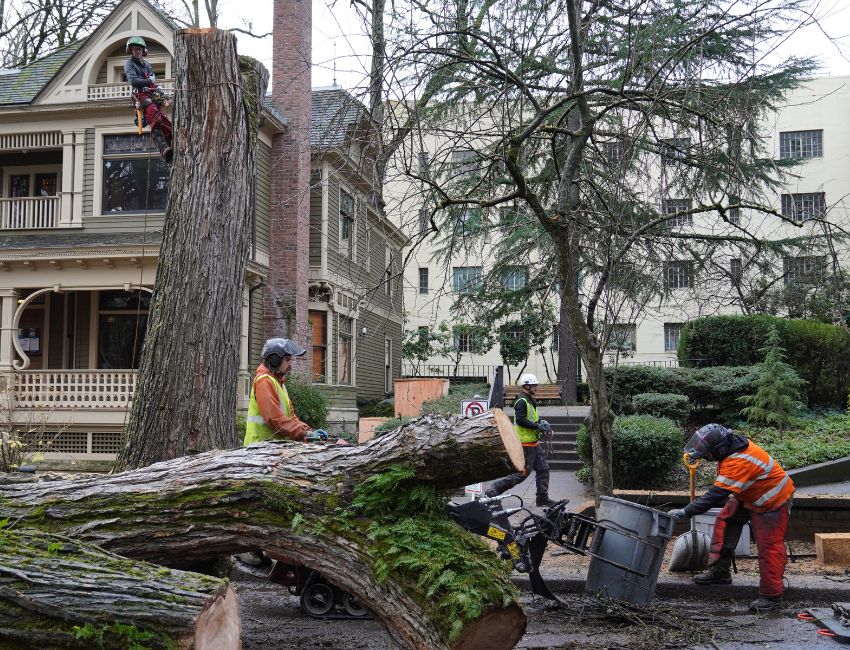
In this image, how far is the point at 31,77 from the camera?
20.4 meters

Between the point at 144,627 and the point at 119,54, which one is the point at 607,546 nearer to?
the point at 144,627

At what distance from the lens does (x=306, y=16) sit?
2069 cm

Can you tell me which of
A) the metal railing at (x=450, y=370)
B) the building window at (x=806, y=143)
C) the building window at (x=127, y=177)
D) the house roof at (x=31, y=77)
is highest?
the building window at (x=806, y=143)

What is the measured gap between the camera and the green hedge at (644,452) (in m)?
12.1

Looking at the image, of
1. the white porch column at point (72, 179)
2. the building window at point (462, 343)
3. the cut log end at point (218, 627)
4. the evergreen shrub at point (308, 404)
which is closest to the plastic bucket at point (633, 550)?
the cut log end at point (218, 627)

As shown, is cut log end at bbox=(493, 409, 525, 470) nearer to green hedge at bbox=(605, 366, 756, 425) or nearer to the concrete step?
the concrete step

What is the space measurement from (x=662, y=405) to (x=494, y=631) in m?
11.5

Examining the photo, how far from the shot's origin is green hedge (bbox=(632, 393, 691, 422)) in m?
15.1

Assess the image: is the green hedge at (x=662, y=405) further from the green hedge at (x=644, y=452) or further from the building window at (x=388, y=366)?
the building window at (x=388, y=366)

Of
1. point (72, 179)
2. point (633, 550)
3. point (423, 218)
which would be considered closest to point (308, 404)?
point (72, 179)

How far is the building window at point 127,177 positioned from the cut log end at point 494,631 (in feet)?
54.6

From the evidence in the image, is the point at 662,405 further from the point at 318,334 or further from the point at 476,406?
the point at 318,334

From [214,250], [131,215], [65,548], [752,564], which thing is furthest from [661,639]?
[131,215]

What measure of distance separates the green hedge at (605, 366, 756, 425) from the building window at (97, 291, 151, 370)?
38.2ft
